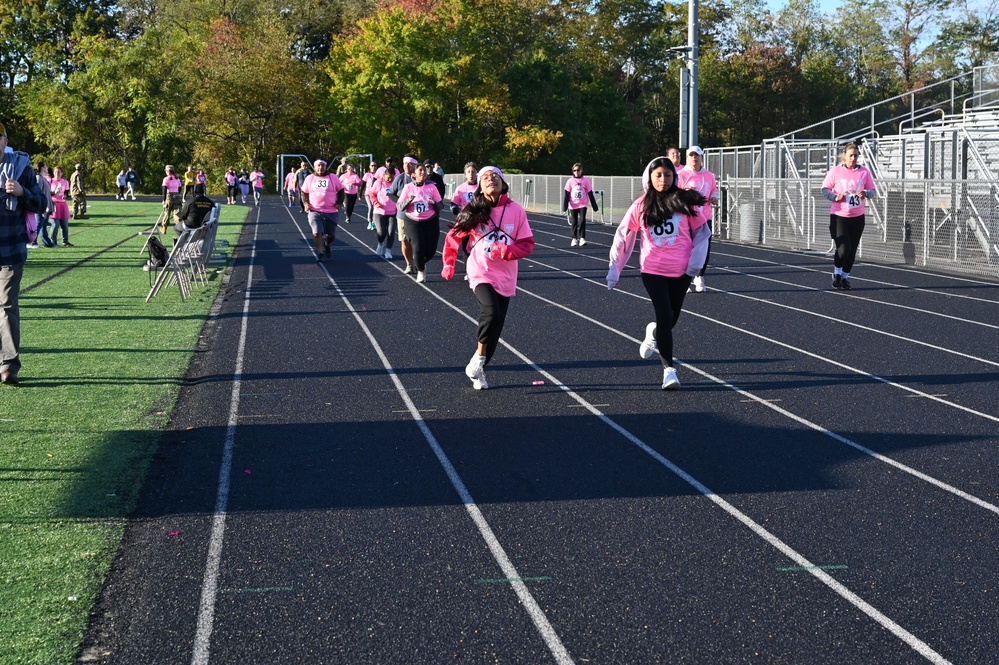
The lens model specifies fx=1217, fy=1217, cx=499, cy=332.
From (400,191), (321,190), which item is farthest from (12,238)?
(321,190)

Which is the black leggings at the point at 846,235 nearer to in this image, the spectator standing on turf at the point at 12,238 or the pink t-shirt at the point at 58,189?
the spectator standing on turf at the point at 12,238

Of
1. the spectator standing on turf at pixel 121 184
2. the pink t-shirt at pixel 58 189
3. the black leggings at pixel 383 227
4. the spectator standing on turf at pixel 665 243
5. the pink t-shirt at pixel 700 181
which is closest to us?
the spectator standing on turf at pixel 665 243

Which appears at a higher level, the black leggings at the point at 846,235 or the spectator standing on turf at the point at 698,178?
the spectator standing on turf at the point at 698,178

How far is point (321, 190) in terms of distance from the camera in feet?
68.6

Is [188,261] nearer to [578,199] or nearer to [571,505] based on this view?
[578,199]

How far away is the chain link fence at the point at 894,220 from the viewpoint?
766 inches

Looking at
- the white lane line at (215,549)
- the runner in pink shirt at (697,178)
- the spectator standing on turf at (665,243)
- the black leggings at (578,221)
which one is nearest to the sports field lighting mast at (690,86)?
the black leggings at (578,221)

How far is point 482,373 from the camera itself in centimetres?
972

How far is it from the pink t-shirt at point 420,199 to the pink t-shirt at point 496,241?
27.6 feet

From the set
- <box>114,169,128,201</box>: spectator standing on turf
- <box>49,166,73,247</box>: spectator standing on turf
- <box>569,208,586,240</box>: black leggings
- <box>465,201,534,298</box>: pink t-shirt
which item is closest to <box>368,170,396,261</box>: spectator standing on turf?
<box>569,208,586,240</box>: black leggings

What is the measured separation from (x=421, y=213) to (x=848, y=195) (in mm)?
6137

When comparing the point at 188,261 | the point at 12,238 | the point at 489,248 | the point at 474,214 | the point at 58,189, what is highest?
the point at 58,189

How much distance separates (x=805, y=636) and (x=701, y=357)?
6.69m

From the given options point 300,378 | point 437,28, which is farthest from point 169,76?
point 300,378
